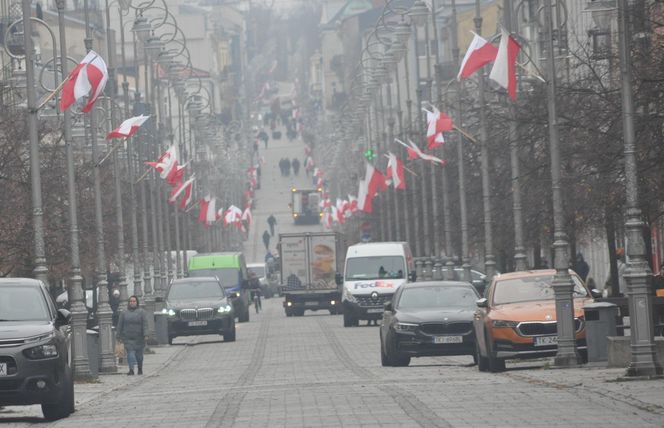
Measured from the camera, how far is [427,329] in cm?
3225

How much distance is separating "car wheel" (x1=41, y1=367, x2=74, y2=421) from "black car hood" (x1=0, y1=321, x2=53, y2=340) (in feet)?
1.78

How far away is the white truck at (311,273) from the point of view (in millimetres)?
72375

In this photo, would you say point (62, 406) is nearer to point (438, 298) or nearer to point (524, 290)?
point (524, 290)

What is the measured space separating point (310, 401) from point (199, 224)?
82277mm

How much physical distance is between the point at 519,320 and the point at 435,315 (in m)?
4.04

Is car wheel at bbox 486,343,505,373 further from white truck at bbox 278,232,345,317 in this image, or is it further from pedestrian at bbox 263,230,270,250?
pedestrian at bbox 263,230,270,250

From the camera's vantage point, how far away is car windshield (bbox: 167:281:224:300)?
50625mm

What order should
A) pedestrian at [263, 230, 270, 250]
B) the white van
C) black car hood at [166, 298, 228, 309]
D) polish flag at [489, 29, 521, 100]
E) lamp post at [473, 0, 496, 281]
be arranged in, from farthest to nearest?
1. pedestrian at [263, 230, 270, 250]
2. the white van
3. black car hood at [166, 298, 228, 309]
4. lamp post at [473, 0, 496, 281]
5. polish flag at [489, 29, 521, 100]

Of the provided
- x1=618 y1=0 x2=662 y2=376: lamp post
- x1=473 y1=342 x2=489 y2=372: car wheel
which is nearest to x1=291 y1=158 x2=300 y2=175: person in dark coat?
x1=473 y1=342 x2=489 y2=372: car wheel

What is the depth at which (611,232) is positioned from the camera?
139ft

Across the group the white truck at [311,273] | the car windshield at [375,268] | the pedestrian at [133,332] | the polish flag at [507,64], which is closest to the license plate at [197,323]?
the car windshield at [375,268]

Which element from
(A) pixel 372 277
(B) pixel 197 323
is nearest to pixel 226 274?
(A) pixel 372 277

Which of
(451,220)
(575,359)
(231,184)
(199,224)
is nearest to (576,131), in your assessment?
(575,359)

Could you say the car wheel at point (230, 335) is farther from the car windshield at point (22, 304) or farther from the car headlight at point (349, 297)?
the car windshield at point (22, 304)
